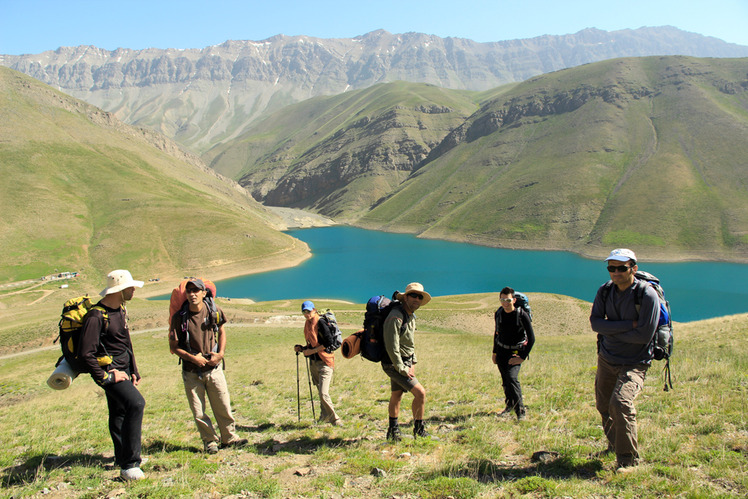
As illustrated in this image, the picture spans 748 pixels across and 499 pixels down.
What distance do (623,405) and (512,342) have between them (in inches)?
118

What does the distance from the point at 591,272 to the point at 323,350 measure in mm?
80730

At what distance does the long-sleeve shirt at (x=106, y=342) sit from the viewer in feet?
18.1

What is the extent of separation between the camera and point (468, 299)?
49594 millimetres

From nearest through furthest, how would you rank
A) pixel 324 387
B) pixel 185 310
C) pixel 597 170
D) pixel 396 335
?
pixel 396 335 → pixel 185 310 → pixel 324 387 → pixel 597 170

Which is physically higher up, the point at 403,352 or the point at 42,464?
the point at 403,352

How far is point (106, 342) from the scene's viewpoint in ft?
19.1

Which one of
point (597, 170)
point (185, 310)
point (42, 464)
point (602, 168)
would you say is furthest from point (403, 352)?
point (602, 168)

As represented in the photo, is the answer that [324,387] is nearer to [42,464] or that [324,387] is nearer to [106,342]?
[106,342]

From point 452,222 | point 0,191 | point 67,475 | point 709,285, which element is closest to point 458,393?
point 67,475

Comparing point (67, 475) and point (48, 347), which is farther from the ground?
point (67, 475)

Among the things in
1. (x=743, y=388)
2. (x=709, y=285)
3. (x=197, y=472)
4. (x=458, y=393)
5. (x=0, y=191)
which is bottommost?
(x=709, y=285)

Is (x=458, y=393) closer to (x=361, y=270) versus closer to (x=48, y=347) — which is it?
(x=48, y=347)

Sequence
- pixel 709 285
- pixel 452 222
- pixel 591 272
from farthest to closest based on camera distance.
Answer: pixel 452 222 < pixel 591 272 < pixel 709 285

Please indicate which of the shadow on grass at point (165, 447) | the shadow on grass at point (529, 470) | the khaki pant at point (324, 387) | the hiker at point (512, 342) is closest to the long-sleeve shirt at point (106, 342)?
the shadow on grass at point (165, 447)
